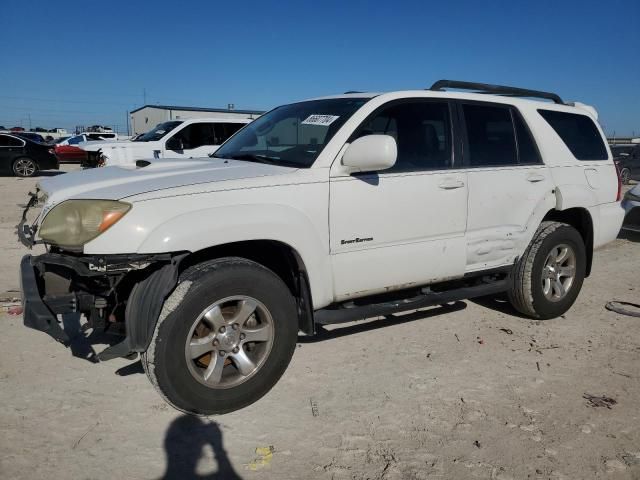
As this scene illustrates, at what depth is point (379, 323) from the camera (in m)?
4.46

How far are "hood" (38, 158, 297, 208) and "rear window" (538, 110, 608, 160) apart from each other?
2795 mm

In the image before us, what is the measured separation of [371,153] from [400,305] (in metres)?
1.15

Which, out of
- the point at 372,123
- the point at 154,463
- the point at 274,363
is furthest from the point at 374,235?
the point at 154,463

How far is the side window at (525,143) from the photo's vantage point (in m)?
4.32

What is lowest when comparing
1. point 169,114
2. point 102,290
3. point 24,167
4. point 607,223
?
point 102,290

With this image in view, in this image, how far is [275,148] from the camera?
3.71 m

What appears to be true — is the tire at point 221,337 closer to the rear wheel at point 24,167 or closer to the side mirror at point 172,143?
the side mirror at point 172,143

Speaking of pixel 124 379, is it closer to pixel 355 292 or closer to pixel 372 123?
pixel 355 292

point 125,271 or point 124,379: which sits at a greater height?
point 125,271

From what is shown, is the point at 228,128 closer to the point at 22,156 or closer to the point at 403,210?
the point at 22,156

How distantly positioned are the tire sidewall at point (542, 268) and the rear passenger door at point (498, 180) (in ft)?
1.03

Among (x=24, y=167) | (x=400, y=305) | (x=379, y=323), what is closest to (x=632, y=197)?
(x=379, y=323)

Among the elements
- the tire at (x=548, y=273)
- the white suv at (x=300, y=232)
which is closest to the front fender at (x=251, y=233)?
the white suv at (x=300, y=232)

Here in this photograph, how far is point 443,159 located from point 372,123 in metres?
0.64
